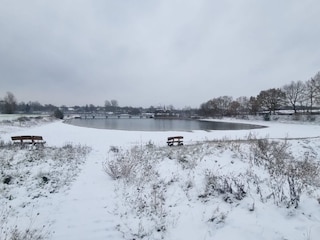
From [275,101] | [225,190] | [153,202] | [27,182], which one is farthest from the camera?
[275,101]

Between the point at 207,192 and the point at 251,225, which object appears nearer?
the point at 251,225

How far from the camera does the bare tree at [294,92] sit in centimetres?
6450

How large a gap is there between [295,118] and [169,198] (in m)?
63.8

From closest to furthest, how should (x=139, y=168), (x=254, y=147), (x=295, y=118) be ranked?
(x=139, y=168) → (x=254, y=147) → (x=295, y=118)

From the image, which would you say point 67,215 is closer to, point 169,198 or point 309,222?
point 169,198

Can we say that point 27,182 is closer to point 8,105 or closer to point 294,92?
point 294,92

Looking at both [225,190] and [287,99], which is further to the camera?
[287,99]

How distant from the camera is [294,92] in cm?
6719

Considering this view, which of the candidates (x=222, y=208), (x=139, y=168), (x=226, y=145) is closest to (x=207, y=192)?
(x=222, y=208)

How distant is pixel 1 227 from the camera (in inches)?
166

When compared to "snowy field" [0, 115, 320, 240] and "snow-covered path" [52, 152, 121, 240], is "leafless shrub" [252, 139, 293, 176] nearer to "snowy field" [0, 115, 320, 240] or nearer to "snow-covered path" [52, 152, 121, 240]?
"snowy field" [0, 115, 320, 240]

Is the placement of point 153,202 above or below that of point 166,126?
above

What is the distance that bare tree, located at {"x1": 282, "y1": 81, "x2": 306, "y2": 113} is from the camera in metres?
64.5

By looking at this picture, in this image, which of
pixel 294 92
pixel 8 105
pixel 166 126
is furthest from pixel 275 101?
pixel 8 105
